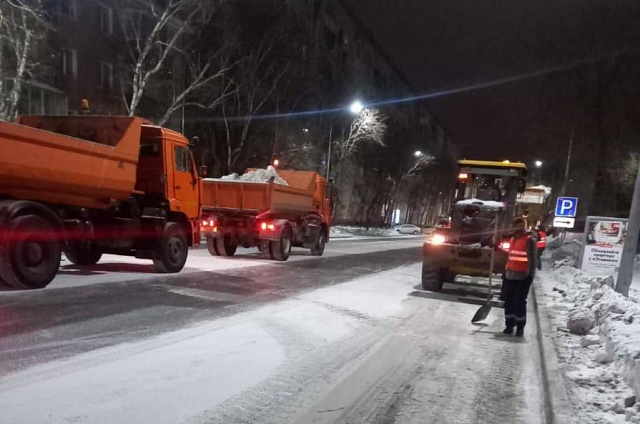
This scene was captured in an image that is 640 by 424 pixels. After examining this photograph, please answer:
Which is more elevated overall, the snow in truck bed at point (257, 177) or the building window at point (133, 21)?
the building window at point (133, 21)

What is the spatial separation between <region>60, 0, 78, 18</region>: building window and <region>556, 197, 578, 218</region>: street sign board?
25.4 meters

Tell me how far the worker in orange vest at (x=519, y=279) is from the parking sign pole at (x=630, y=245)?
2.52m

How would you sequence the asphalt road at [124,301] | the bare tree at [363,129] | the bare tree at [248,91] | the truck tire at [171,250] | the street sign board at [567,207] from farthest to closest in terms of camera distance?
the bare tree at [363,129]
the bare tree at [248,91]
the street sign board at [567,207]
the truck tire at [171,250]
the asphalt road at [124,301]

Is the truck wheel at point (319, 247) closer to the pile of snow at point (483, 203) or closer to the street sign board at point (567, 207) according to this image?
the pile of snow at point (483, 203)

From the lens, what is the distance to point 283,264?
14.6m

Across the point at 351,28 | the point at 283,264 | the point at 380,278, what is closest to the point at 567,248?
the point at 380,278

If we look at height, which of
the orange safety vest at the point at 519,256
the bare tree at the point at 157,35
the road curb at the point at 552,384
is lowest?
the road curb at the point at 552,384

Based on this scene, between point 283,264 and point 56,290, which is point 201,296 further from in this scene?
point 283,264

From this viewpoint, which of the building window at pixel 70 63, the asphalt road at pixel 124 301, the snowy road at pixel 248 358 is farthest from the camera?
the building window at pixel 70 63

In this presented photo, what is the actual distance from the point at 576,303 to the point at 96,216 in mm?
9596

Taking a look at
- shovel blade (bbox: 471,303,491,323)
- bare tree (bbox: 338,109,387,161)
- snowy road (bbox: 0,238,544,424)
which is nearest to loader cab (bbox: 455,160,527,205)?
snowy road (bbox: 0,238,544,424)

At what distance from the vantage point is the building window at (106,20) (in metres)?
27.0

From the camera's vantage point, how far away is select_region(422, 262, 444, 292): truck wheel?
11047 mm

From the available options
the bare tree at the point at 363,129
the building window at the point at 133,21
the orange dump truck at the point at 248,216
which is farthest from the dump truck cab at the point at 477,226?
the bare tree at the point at 363,129
